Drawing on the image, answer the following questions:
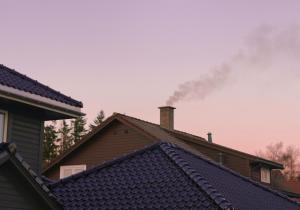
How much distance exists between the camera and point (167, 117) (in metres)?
38.9

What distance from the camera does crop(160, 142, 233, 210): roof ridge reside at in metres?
14.8

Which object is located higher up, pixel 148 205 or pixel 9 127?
pixel 9 127

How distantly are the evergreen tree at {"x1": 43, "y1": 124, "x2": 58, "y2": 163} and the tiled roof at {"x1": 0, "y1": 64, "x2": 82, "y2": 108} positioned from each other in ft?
201

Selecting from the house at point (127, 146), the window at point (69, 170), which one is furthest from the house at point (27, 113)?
the window at point (69, 170)

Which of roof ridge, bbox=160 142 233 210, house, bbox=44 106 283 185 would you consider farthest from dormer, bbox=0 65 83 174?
house, bbox=44 106 283 185

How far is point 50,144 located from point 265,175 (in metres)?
46.9

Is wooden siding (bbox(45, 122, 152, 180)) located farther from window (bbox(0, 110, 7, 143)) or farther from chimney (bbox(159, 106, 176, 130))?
window (bbox(0, 110, 7, 143))

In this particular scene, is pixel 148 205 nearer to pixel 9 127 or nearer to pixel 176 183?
pixel 176 183

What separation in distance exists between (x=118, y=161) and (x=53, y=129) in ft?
235

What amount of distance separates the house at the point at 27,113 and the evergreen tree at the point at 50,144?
61.6 meters

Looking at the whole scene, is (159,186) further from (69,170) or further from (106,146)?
(69,170)

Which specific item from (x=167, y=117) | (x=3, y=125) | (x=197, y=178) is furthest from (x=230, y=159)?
(x=3, y=125)

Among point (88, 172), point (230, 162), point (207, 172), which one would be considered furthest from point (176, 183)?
point (230, 162)

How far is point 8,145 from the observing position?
1368 centimetres
